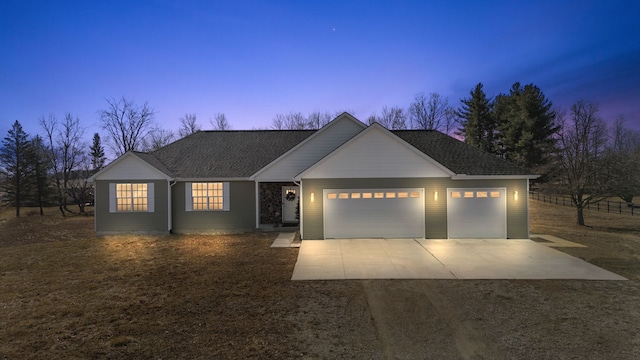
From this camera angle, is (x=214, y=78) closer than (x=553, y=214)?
No

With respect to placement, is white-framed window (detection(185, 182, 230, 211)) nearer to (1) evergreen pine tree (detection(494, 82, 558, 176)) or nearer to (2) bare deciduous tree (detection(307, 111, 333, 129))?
(2) bare deciduous tree (detection(307, 111, 333, 129))

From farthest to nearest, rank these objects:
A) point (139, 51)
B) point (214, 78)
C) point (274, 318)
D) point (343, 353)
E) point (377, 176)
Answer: point (214, 78) → point (139, 51) → point (377, 176) → point (274, 318) → point (343, 353)

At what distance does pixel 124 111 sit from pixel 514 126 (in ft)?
131

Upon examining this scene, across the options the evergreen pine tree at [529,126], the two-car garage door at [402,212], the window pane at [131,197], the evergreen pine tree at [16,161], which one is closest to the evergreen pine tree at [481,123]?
the evergreen pine tree at [529,126]

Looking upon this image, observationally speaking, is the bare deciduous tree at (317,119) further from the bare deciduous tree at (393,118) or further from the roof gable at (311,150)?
the roof gable at (311,150)

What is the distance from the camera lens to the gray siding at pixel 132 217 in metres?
14.8

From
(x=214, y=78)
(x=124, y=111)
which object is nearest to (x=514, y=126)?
(x=214, y=78)

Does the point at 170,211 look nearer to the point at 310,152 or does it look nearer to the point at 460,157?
the point at 310,152

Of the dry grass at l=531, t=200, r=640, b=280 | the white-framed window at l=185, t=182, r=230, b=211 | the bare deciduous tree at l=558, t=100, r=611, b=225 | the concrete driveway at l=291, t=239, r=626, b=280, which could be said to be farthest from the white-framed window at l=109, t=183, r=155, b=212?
the bare deciduous tree at l=558, t=100, r=611, b=225

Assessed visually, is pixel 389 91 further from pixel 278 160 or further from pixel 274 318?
pixel 274 318

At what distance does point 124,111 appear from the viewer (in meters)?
30.9

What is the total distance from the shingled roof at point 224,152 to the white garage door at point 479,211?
9266mm

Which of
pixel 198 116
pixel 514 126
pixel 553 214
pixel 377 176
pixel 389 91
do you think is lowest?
pixel 553 214

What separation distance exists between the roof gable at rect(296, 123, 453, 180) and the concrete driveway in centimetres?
282
